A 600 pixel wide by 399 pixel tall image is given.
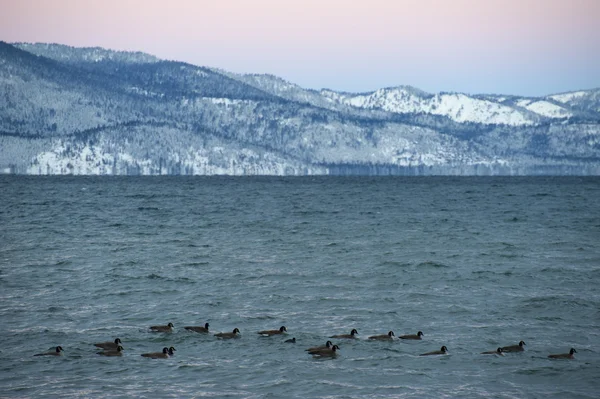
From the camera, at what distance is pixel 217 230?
80.6 meters

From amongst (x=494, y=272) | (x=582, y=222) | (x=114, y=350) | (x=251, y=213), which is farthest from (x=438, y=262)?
(x=251, y=213)

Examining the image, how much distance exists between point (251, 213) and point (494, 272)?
199 feet

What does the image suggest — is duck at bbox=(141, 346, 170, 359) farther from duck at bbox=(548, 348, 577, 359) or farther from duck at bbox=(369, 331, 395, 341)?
duck at bbox=(548, 348, 577, 359)

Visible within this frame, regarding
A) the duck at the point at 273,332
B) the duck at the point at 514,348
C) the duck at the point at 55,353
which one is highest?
the duck at the point at 514,348

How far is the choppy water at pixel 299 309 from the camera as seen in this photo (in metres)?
26.2

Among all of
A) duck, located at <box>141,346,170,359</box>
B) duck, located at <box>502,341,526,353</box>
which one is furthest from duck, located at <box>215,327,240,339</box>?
duck, located at <box>502,341,526,353</box>

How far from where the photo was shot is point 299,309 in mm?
37750

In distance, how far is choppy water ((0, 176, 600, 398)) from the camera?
26.2 meters

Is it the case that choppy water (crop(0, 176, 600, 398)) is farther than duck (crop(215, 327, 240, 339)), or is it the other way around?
duck (crop(215, 327, 240, 339))

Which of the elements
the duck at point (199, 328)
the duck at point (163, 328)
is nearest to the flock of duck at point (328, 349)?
the duck at point (199, 328)

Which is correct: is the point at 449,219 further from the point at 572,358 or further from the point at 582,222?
the point at 572,358

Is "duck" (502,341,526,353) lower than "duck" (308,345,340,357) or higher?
higher

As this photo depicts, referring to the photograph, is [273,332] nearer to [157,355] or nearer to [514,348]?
[157,355]

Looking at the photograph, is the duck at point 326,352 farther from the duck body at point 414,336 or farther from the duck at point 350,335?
the duck body at point 414,336
